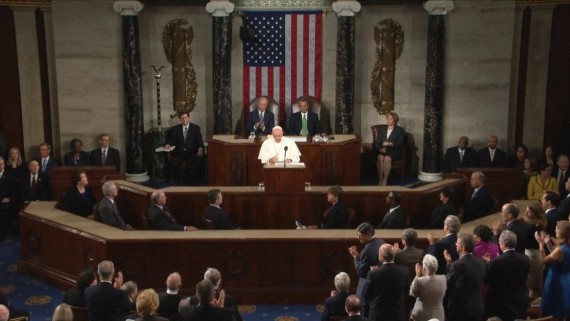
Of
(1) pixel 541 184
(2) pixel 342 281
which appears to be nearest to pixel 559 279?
(2) pixel 342 281

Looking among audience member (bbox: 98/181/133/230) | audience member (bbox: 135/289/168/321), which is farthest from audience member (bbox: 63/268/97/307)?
audience member (bbox: 98/181/133/230)

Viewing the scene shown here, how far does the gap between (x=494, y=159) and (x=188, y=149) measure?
574 cm

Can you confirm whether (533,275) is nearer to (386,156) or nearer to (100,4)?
(386,156)

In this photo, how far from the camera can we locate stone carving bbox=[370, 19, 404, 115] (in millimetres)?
15445

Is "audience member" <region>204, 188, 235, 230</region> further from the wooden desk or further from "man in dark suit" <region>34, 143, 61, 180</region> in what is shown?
"man in dark suit" <region>34, 143, 61, 180</region>

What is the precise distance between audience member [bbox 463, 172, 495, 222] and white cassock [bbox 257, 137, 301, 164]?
9.28ft

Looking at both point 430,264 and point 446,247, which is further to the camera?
point 446,247

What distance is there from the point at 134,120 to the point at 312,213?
519cm

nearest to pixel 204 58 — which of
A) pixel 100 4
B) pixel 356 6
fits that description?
pixel 100 4

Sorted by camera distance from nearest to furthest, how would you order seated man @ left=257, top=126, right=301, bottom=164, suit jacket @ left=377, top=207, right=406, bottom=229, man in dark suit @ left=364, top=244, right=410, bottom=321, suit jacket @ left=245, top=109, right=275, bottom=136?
1. man in dark suit @ left=364, top=244, right=410, bottom=321
2. suit jacket @ left=377, top=207, right=406, bottom=229
3. seated man @ left=257, top=126, right=301, bottom=164
4. suit jacket @ left=245, top=109, right=275, bottom=136

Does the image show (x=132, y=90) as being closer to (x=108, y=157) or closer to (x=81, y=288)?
(x=108, y=157)

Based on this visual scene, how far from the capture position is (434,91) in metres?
14.8

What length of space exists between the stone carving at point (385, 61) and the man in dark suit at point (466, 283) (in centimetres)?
853

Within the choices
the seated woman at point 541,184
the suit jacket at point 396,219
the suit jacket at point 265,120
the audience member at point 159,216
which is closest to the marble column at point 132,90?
the suit jacket at point 265,120
